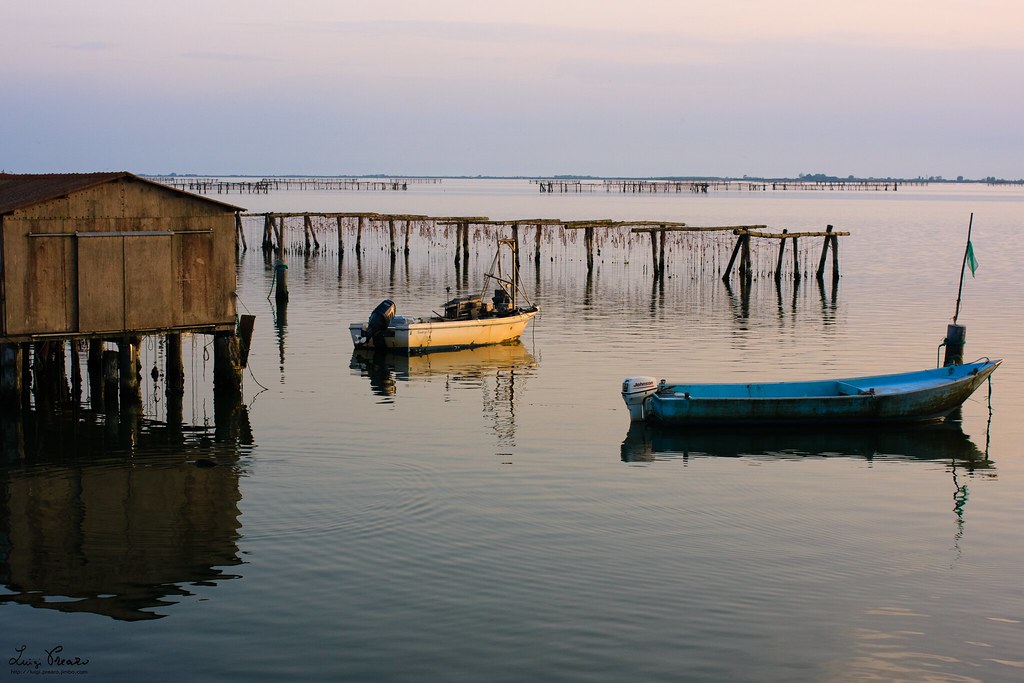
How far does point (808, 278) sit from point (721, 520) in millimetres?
41038

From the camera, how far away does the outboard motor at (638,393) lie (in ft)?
71.3

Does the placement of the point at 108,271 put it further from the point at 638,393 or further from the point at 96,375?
the point at 638,393

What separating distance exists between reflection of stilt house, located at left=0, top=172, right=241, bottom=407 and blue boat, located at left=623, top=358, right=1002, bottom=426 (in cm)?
886

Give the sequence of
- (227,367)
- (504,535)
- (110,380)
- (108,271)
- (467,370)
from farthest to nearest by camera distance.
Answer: (467,370), (227,367), (110,380), (108,271), (504,535)

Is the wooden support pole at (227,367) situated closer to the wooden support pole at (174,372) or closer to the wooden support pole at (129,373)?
the wooden support pole at (174,372)

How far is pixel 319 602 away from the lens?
40.7 ft

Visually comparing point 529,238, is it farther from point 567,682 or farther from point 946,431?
point 567,682

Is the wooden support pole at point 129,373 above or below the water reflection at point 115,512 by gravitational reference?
above

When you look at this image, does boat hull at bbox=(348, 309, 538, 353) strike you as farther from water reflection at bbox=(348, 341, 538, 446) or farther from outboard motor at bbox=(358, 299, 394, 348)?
water reflection at bbox=(348, 341, 538, 446)

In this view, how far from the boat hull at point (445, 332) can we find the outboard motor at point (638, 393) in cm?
1032

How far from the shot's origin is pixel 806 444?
830 inches

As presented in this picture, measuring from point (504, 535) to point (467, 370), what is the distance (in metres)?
14.7

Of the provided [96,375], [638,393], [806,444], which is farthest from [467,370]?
[806,444]

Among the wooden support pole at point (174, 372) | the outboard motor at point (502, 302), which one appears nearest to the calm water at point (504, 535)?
the wooden support pole at point (174, 372)
